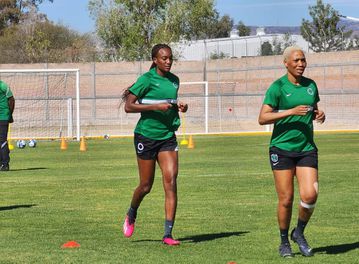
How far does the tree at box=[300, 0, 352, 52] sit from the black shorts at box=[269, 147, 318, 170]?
7417cm

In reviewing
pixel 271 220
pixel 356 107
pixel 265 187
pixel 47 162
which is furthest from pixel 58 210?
pixel 356 107

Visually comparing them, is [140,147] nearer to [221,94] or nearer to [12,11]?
[221,94]

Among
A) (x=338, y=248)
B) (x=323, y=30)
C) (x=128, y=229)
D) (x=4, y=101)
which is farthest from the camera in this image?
(x=323, y=30)

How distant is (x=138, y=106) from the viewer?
11266 mm

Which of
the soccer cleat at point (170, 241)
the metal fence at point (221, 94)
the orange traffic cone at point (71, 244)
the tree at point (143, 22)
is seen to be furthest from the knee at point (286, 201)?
the tree at point (143, 22)

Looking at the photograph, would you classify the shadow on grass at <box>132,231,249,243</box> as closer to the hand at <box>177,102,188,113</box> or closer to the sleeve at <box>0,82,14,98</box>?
the hand at <box>177,102,188,113</box>

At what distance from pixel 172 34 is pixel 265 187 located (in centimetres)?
5249

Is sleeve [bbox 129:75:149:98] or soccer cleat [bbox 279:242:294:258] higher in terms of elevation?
sleeve [bbox 129:75:149:98]

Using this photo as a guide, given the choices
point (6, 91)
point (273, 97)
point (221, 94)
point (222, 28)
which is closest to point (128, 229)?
point (273, 97)

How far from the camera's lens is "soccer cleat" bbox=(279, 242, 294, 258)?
10234 mm

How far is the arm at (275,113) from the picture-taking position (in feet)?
32.4

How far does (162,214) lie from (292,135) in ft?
14.6

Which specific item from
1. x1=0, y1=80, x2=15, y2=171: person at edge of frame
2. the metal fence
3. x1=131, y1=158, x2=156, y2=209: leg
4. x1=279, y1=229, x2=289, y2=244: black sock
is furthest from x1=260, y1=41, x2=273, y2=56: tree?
x1=279, y1=229, x2=289, y2=244: black sock

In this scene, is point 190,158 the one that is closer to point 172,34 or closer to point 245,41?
point 172,34
